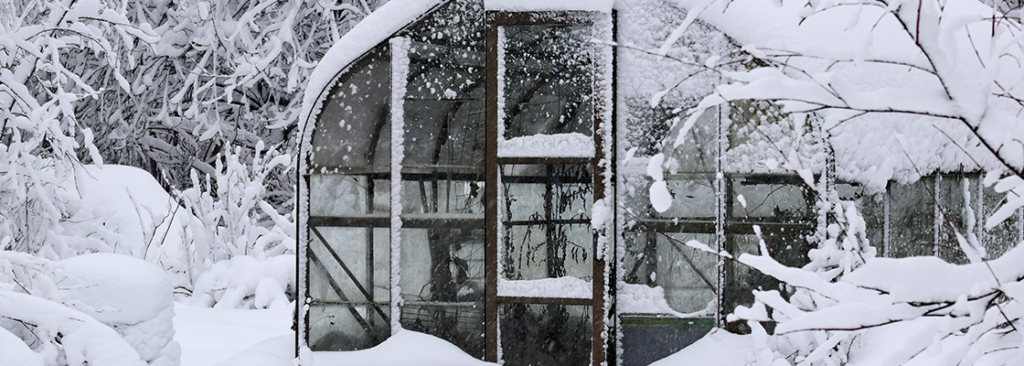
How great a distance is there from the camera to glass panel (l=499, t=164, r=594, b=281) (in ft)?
13.5

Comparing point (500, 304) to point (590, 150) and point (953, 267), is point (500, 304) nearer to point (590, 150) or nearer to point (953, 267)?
point (590, 150)

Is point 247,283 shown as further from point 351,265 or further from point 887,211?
point 887,211

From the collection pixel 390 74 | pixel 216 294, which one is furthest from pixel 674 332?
pixel 216 294

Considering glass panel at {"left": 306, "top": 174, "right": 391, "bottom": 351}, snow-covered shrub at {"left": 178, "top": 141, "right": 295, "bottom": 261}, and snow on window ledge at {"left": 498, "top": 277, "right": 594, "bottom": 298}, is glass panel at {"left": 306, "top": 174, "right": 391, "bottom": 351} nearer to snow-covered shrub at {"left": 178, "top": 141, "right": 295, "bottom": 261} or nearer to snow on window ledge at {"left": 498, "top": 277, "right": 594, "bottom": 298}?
snow on window ledge at {"left": 498, "top": 277, "right": 594, "bottom": 298}

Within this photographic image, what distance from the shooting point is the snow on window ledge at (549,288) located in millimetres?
4094

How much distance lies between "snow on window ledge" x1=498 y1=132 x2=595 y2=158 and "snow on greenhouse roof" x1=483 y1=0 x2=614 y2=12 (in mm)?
634

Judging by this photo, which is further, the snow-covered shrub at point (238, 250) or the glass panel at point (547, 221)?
the snow-covered shrub at point (238, 250)

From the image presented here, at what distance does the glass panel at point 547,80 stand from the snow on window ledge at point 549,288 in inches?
30.1

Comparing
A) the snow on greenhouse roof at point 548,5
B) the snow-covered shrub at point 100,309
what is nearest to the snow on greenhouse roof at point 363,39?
the snow on greenhouse roof at point 548,5

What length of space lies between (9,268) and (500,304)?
2.43 meters

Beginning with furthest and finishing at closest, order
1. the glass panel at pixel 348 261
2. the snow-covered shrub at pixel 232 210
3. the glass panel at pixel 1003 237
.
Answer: the snow-covered shrub at pixel 232 210
the glass panel at pixel 1003 237
the glass panel at pixel 348 261

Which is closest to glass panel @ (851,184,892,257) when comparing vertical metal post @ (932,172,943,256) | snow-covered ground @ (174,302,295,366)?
vertical metal post @ (932,172,943,256)

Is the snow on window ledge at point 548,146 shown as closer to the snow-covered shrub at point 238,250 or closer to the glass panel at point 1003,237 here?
the glass panel at point 1003,237

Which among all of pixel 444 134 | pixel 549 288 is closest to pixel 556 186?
pixel 549 288
